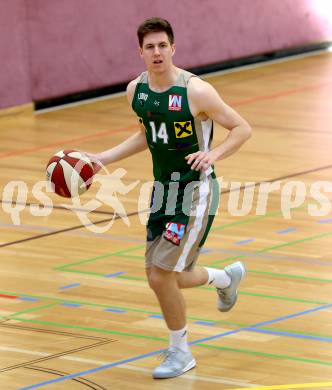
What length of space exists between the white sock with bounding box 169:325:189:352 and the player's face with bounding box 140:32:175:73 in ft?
4.70

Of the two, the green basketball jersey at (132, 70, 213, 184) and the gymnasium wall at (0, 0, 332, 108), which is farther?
the gymnasium wall at (0, 0, 332, 108)

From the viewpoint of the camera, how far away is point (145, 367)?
22.4 feet

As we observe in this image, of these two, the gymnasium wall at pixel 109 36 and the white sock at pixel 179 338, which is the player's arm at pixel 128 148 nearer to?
the white sock at pixel 179 338

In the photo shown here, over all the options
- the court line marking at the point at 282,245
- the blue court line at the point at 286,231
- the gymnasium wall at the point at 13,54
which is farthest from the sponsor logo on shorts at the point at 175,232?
the gymnasium wall at the point at 13,54

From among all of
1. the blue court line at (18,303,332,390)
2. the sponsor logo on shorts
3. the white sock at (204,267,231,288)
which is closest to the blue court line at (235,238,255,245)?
the blue court line at (18,303,332,390)

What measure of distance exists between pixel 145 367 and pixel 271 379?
2.43ft

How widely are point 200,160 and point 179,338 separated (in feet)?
3.32

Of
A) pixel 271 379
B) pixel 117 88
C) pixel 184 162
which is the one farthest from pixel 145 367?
pixel 117 88

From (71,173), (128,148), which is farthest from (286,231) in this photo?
(71,173)

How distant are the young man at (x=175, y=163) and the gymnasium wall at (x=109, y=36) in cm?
810

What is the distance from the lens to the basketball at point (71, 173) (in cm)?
711

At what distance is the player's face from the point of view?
6605mm

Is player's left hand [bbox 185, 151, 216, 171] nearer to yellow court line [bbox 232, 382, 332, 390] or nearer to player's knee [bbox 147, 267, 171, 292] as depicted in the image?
player's knee [bbox 147, 267, 171, 292]

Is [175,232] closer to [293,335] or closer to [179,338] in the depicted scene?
[179,338]
